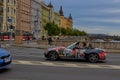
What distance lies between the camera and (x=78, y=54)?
1964 centimetres

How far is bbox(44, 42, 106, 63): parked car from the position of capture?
19.5 m

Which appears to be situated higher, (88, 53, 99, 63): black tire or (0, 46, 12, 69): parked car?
(0, 46, 12, 69): parked car

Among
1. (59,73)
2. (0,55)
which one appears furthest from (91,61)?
(0,55)

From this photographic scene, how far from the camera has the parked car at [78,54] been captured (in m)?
19.5

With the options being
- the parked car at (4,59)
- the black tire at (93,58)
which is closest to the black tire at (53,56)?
the black tire at (93,58)

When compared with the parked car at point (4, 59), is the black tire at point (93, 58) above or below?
below

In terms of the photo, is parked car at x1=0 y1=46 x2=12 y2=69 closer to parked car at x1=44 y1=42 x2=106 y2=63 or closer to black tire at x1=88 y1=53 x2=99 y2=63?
parked car at x1=44 y1=42 x2=106 y2=63

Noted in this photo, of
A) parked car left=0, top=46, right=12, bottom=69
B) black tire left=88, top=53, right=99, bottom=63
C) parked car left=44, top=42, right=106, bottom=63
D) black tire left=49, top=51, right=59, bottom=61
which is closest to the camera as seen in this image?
parked car left=0, top=46, right=12, bottom=69

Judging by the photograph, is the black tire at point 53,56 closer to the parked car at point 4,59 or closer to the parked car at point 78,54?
the parked car at point 78,54

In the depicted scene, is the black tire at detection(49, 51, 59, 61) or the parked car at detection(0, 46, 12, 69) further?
the black tire at detection(49, 51, 59, 61)

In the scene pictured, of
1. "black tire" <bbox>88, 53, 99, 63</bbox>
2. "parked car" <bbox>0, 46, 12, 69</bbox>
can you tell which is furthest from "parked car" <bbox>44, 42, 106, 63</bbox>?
"parked car" <bbox>0, 46, 12, 69</bbox>

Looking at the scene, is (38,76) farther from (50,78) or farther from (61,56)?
(61,56)

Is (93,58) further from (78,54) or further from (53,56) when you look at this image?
(53,56)

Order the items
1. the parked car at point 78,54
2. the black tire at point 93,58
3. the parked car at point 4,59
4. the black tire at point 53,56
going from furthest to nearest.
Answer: the black tire at point 53,56
the parked car at point 78,54
the black tire at point 93,58
the parked car at point 4,59
